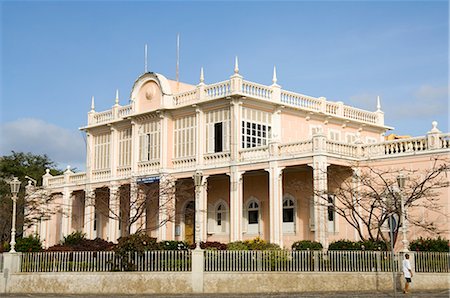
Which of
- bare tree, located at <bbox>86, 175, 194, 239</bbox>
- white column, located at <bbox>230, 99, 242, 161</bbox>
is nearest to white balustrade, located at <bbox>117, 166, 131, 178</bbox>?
bare tree, located at <bbox>86, 175, 194, 239</bbox>

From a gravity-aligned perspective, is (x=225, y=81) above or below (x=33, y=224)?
above

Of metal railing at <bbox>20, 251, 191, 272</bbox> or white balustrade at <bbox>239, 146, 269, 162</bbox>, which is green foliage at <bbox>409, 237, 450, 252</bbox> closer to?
white balustrade at <bbox>239, 146, 269, 162</bbox>

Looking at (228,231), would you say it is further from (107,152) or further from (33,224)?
(33,224)

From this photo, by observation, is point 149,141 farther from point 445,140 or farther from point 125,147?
point 445,140

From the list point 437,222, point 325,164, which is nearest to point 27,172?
point 325,164

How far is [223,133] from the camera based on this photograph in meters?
33.2

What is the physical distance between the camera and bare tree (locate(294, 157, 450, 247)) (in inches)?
1015

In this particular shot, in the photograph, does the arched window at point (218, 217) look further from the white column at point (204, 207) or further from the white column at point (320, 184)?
the white column at point (320, 184)

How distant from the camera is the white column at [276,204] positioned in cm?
3038

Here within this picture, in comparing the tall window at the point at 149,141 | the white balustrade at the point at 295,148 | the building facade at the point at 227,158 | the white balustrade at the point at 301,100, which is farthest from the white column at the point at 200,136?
the white balustrade at the point at 295,148

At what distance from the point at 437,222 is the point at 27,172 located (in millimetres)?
38004

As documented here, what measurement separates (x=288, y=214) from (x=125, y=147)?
38.2 feet

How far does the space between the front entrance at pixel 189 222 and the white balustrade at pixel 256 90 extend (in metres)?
7.60

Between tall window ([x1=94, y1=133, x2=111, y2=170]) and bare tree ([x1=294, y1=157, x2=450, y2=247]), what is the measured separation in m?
15.6
